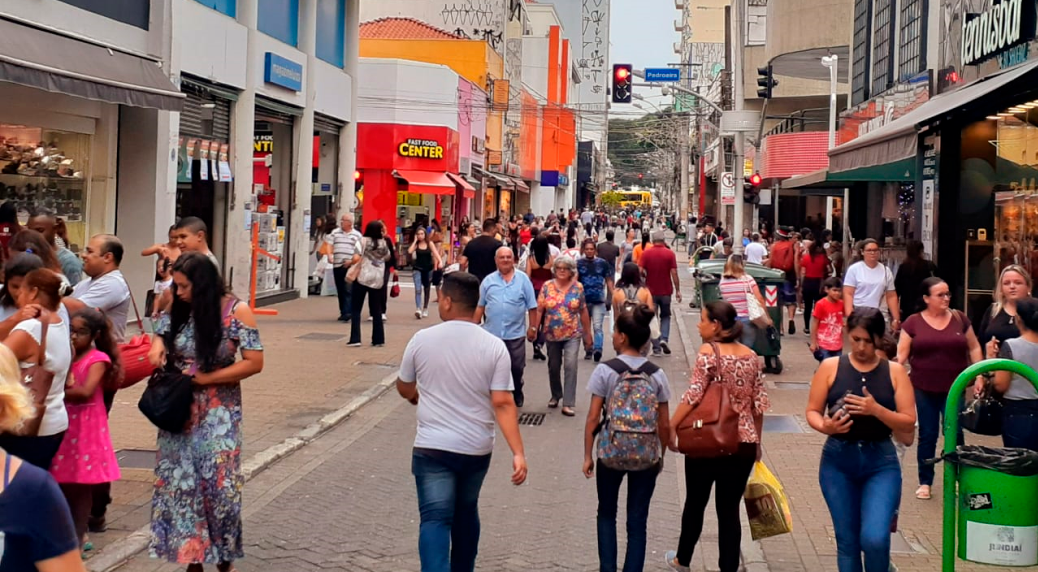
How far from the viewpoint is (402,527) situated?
7.78 m

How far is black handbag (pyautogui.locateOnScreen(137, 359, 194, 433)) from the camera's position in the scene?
5840mm

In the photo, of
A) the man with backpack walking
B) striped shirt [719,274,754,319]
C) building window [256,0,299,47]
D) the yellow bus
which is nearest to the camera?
striped shirt [719,274,754,319]

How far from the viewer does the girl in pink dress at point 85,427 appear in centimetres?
604

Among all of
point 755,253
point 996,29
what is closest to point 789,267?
point 755,253

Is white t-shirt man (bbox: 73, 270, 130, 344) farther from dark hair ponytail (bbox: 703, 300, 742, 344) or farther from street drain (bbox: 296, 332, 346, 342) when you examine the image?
street drain (bbox: 296, 332, 346, 342)

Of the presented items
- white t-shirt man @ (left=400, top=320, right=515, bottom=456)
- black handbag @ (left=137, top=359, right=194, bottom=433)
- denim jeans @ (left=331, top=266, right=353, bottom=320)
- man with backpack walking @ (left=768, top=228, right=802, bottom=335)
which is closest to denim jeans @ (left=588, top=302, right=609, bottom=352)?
denim jeans @ (left=331, top=266, right=353, bottom=320)

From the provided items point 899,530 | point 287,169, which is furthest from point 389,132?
point 899,530

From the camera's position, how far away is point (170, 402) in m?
5.84

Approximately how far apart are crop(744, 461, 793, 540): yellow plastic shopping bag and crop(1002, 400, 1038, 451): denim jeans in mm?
1504

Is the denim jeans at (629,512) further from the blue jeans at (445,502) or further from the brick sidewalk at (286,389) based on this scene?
the brick sidewalk at (286,389)

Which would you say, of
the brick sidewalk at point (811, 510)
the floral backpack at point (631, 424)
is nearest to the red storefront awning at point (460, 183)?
the brick sidewalk at point (811, 510)

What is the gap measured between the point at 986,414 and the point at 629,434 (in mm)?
2408

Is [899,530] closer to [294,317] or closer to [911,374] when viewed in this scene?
[911,374]

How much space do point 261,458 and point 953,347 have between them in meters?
5.32
